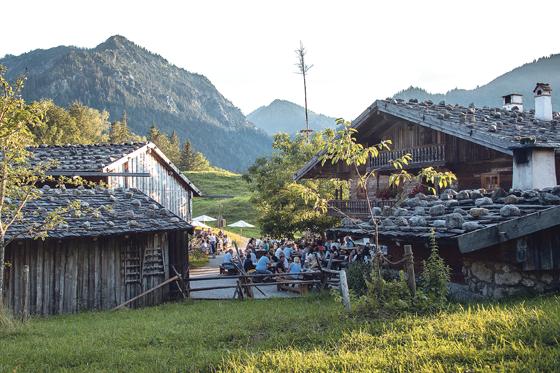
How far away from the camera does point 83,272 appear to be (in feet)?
50.3

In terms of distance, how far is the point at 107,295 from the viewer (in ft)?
51.3

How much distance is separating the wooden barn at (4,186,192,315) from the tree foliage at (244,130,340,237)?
8.54 m

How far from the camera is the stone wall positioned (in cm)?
836

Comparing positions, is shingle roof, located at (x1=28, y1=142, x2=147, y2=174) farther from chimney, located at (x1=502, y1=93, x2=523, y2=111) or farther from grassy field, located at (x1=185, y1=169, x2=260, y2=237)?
grassy field, located at (x1=185, y1=169, x2=260, y2=237)

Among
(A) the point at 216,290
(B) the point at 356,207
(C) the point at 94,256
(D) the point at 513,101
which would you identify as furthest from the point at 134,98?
(C) the point at 94,256

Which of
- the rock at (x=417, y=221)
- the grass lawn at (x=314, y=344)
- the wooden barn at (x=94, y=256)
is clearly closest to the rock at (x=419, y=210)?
the rock at (x=417, y=221)

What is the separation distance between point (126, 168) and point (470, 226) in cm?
1874

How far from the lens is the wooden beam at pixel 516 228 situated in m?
7.88

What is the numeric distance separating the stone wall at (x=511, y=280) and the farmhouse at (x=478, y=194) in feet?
0.05

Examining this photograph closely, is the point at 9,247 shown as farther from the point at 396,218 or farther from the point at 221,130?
the point at 221,130

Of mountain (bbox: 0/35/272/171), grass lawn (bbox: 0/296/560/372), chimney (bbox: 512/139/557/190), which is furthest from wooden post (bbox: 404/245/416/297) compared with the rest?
mountain (bbox: 0/35/272/171)

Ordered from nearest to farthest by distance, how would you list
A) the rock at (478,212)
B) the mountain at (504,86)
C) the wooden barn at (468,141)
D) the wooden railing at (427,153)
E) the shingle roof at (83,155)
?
the rock at (478,212) < the wooden barn at (468,141) < the wooden railing at (427,153) < the shingle roof at (83,155) < the mountain at (504,86)

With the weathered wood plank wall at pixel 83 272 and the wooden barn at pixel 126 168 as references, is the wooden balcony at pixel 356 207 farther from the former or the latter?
the wooden barn at pixel 126 168

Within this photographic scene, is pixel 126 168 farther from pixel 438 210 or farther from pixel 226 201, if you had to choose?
pixel 226 201
